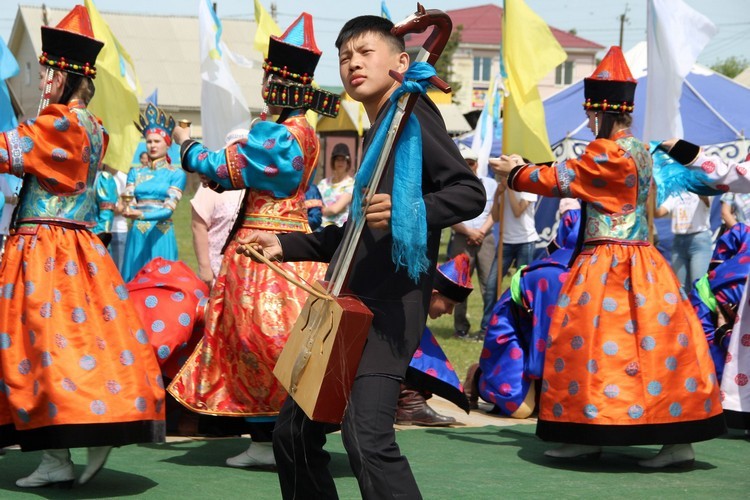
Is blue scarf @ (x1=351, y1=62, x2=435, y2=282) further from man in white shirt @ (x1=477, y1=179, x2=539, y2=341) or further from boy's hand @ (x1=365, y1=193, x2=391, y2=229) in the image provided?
man in white shirt @ (x1=477, y1=179, x2=539, y2=341)

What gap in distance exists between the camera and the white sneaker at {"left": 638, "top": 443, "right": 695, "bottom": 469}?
581cm

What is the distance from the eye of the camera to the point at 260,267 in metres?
5.44

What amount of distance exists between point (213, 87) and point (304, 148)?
135 inches

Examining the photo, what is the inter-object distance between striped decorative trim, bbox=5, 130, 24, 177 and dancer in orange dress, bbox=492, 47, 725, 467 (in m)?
2.33

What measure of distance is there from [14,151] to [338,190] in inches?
230

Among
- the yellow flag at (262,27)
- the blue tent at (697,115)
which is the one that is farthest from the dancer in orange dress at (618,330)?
the blue tent at (697,115)

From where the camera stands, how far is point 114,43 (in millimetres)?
7797

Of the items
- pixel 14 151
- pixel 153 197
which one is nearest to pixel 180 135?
pixel 14 151

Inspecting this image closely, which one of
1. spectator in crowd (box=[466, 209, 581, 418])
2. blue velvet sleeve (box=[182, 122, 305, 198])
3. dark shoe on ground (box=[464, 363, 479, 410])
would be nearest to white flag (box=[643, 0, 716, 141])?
spectator in crowd (box=[466, 209, 581, 418])

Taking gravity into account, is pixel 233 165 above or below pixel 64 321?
above

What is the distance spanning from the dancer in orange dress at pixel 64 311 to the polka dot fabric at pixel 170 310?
116 cm

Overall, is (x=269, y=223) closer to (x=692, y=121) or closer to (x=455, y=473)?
(x=455, y=473)

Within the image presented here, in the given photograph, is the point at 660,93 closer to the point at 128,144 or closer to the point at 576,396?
the point at 576,396

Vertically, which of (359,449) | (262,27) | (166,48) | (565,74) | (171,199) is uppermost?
(565,74)
